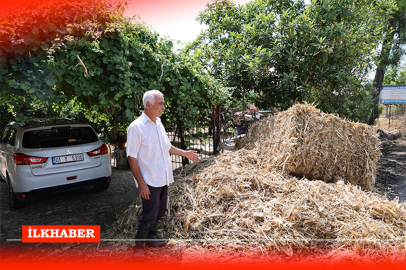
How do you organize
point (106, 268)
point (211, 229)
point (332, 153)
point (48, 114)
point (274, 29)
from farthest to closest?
1. point (48, 114)
2. point (274, 29)
3. point (332, 153)
4. point (211, 229)
5. point (106, 268)

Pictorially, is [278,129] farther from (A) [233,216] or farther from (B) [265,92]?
(B) [265,92]

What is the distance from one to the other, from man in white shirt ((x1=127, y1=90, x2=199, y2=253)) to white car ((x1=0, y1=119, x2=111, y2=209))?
2.49 meters

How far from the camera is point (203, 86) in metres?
5.29

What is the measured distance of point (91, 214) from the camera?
463cm

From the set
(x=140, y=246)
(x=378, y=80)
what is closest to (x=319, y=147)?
(x=140, y=246)

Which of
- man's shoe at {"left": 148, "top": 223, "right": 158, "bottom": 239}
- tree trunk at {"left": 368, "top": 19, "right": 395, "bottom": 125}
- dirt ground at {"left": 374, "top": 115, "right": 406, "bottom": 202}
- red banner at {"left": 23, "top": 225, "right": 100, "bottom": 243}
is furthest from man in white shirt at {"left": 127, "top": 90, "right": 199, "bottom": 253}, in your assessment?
tree trunk at {"left": 368, "top": 19, "right": 395, "bottom": 125}

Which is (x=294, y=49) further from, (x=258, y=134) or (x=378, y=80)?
(x=378, y=80)

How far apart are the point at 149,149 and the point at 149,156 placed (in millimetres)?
84

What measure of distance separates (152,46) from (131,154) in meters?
2.82

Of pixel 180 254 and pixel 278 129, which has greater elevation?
pixel 278 129

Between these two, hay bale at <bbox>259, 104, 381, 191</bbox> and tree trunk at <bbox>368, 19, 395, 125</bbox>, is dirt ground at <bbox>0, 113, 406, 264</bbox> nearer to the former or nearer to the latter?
hay bale at <bbox>259, 104, 381, 191</bbox>

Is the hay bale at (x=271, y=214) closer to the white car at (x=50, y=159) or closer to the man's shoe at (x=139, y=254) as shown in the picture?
the man's shoe at (x=139, y=254)

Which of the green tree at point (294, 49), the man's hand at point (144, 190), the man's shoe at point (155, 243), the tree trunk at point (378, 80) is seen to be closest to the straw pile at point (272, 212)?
the man's shoe at point (155, 243)

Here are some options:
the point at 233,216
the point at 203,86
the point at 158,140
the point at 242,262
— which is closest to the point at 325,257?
the point at 242,262
